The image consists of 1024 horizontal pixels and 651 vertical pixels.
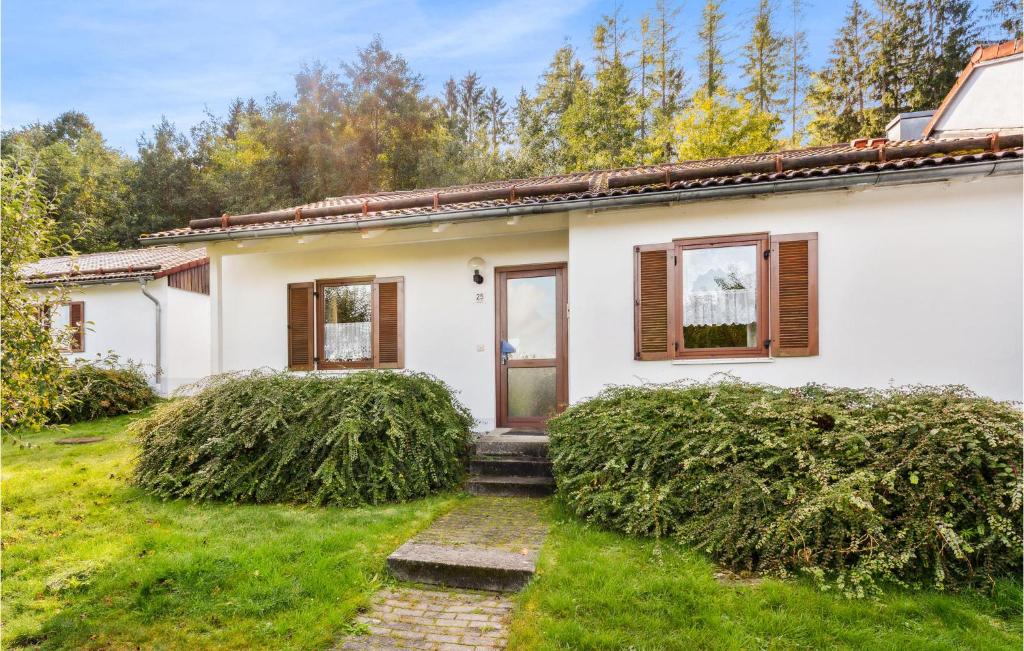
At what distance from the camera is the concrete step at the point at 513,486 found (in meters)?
5.46

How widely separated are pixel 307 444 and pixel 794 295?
5664 millimetres

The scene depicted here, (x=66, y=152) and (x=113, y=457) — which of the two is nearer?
(x=113, y=457)

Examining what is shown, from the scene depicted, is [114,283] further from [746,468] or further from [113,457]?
[746,468]

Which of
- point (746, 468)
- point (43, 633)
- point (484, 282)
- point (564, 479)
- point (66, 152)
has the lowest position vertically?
point (43, 633)

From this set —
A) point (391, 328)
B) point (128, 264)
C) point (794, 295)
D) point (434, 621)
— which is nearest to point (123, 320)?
point (128, 264)

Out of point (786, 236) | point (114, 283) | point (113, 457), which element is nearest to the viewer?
point (786, 236)

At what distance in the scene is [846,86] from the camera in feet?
66.8

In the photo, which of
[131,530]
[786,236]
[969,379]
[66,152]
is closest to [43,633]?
[131,530]

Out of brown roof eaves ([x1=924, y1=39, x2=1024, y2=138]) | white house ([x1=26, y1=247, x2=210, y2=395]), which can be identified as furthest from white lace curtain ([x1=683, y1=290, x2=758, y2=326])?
white house ([x1=26, y1=247, x2=210, y2=395])

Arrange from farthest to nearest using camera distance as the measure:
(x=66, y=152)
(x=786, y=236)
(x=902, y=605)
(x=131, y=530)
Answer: (x=66, y=152), (x=786, y=236), (x=131, y=530), (x=902, y=605)

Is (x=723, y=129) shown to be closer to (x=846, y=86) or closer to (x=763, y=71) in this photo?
(x=763, y=71)

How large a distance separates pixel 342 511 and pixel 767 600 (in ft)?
12.3

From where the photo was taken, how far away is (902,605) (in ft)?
10.2

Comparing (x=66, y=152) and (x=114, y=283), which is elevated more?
(x=66, y=152)
